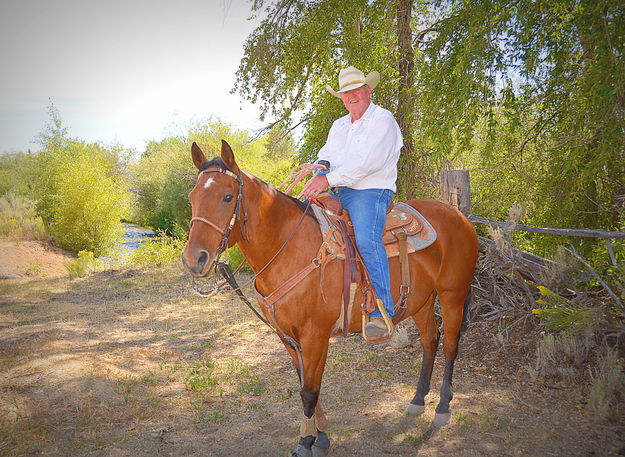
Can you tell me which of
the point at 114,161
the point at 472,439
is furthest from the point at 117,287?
the point at 114,161

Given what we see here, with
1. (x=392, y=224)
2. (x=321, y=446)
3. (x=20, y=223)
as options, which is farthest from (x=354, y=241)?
(x=20, y=223)

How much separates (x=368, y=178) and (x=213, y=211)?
131cm

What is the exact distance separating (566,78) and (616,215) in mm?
2055

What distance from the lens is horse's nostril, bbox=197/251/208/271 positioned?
2395 mm

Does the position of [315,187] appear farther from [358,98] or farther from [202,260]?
[202,260]

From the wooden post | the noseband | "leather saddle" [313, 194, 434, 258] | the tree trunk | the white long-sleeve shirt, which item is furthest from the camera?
the tree trunk

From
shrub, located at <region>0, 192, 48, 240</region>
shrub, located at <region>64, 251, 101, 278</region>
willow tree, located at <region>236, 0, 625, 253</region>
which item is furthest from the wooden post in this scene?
shrub, located at <region>0, 192, 48, 240</region>

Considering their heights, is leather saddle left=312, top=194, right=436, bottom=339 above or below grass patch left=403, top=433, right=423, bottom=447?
above

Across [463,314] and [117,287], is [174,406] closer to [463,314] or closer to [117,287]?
[463,314]

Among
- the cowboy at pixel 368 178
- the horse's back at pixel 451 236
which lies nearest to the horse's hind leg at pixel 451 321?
the horse's back at pixel 451 236

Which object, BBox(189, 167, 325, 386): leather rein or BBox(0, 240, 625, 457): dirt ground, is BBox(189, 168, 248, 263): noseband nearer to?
BBox(189, 167, 325, 386): leather rein

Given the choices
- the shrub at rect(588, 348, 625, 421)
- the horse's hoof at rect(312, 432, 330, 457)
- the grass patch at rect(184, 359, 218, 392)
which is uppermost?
the shrub at rect(588, 348, 625, 421)

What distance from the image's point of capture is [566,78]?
466cm

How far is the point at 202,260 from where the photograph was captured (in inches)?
95.2
